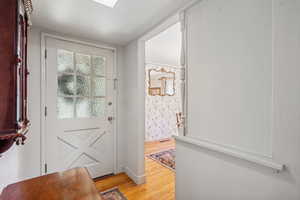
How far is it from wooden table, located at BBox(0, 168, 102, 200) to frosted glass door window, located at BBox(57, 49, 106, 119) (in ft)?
4.08

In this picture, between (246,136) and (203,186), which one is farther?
(203,186)

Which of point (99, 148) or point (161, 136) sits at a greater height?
point (99, 148)

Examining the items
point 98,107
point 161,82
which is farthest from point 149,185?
point 161,82

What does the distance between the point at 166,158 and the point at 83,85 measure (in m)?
2.10

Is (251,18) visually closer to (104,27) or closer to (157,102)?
(104,27)

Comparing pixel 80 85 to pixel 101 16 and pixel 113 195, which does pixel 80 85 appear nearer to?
pixel 101 16

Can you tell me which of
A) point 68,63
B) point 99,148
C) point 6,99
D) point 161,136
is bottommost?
point 161,136

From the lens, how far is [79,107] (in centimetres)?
209

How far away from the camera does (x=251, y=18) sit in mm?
899

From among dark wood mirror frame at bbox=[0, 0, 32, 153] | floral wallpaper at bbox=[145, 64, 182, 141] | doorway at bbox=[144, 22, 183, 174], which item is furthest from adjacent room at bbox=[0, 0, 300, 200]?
floral wallpaper at bbox=[145, 64, 182, 141]

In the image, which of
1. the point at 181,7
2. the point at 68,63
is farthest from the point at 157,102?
the point at 181,7

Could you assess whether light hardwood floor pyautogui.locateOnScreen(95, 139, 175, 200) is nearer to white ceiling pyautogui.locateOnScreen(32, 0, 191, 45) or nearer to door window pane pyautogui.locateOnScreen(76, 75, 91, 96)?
door window pane pyautogui.locateOnScreen(76, 75, 91, 96)

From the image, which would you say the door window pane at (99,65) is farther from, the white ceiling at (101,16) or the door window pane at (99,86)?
the white ceiling at (101,16)

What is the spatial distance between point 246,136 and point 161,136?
3.46 m
